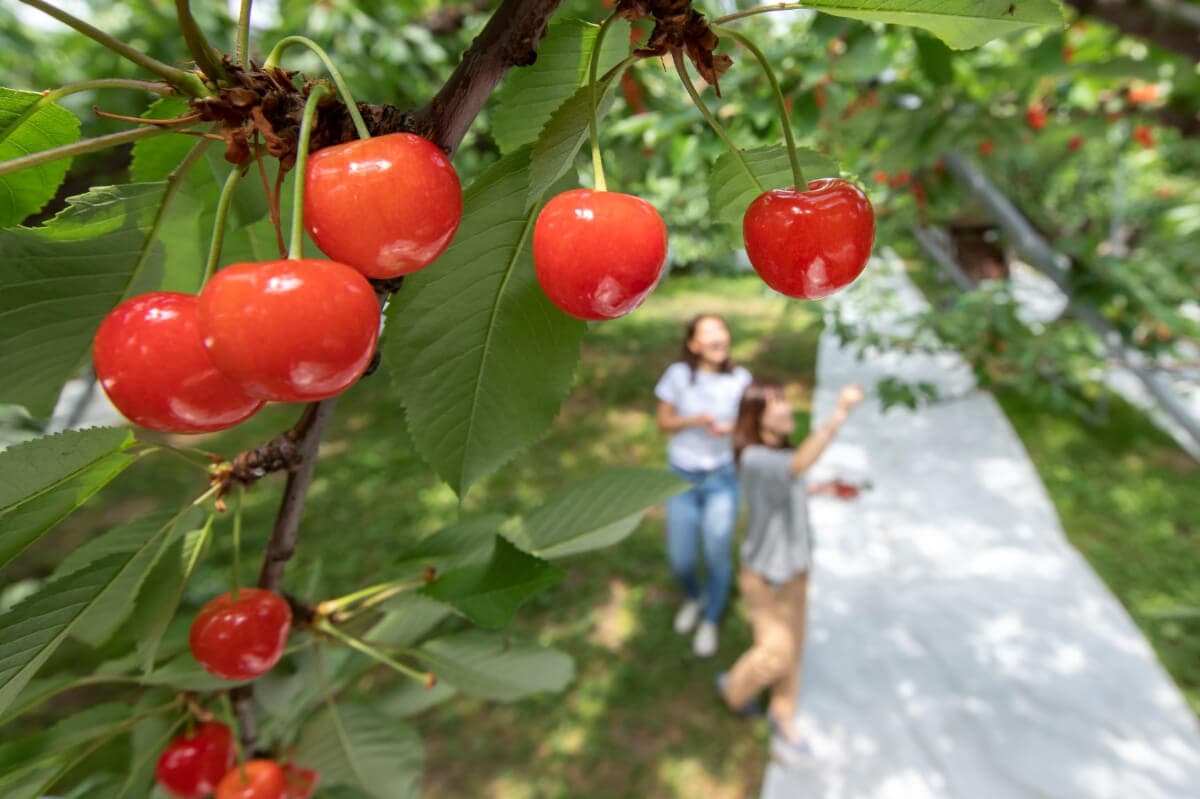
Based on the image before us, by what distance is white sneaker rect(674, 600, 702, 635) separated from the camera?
4359 millimetres

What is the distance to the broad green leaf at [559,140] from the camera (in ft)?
1.56

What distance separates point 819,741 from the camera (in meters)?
3.54

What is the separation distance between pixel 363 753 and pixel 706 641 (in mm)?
3345

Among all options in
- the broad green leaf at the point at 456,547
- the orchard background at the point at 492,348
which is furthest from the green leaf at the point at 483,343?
the broad green leaf at the point at 456,547

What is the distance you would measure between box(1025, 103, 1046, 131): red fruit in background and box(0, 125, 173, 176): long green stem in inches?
133

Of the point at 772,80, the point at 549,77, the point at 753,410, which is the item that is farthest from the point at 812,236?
the point at 753,410

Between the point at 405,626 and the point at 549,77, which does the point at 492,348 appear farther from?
the point at 405,626

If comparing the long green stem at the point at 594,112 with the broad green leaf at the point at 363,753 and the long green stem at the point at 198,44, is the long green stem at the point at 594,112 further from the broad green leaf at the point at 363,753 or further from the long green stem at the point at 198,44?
the broad green leaf at the point at 363,753

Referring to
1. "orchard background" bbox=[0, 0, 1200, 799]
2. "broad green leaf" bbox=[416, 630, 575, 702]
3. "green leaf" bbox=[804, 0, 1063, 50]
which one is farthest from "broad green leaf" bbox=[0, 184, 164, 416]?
"broad green leaf" bbox=[416, 630, 575, 702]

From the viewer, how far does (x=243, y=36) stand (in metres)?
0.47

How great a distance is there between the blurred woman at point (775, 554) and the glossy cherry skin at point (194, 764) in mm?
2807

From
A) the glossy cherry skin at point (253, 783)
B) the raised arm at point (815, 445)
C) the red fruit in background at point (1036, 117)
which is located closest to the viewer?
the glossy cherry skin at point (253, 783)

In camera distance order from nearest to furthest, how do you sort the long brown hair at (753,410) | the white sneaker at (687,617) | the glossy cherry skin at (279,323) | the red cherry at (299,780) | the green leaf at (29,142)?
1. the glossy cherry skin at (279,323)
2. the green leaf at (29,142)
3. the red cherry at (299,780)
4. the long brown hair at (753,410)
5. the white sneaker at (687,617)

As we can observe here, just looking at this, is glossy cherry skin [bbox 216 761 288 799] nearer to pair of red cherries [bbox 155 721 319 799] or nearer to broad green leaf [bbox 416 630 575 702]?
pair of red cherries [bbox 155 721 319 799]
